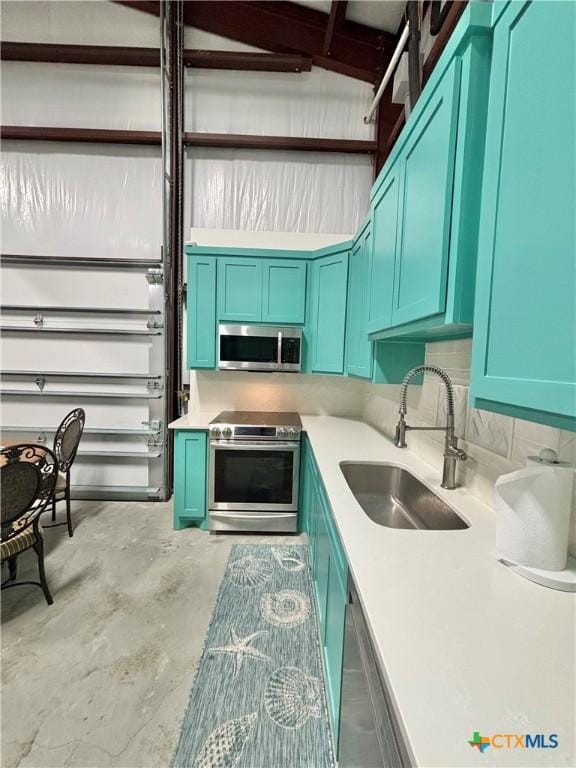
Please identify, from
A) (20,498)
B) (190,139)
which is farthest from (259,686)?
(190,139)

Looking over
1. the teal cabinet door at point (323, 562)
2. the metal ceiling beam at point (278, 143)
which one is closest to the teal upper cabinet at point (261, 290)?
the metal ceiling beam at point (278, 143)

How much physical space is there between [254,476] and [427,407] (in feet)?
4.75

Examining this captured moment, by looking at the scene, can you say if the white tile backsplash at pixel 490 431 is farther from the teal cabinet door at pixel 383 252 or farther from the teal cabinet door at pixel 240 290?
the teal cabinet door at pixel 240 290

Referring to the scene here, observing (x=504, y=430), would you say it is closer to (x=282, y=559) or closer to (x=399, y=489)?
(x=399, y=489)

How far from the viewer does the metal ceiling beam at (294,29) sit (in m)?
2.82

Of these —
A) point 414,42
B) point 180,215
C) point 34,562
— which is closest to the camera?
point 414,42

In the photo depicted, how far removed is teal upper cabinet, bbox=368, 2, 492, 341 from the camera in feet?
2.57

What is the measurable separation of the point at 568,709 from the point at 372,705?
1.14 ft

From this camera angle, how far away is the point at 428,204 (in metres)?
0.98

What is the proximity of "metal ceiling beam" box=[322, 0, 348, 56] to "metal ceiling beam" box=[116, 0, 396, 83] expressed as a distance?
39 mm

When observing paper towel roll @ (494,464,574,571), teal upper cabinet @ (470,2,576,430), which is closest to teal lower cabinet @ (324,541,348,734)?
paper towel roll @ (494,464,574,571)

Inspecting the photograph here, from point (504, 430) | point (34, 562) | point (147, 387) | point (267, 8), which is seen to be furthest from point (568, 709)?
point (267, 8)

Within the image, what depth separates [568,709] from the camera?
472mm

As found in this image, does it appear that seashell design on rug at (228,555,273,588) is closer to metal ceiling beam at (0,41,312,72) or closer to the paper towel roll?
the paper towel roll
